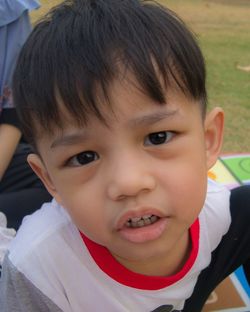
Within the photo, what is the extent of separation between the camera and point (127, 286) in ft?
2.52

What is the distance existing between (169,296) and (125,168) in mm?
323

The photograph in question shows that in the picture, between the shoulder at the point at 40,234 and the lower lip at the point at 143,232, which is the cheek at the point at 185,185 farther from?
the shoulder at the point at 40,234

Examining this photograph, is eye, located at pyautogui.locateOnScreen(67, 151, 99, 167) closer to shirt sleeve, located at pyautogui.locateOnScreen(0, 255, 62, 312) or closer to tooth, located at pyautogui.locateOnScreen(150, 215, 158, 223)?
tooth, located at pyautogui.locateOnScreen(150, 215, 158, 223)

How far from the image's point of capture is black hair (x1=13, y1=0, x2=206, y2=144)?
579 millimetres

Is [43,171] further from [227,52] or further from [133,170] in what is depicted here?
[227,52]

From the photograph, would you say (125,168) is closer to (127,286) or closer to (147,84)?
(147,84)

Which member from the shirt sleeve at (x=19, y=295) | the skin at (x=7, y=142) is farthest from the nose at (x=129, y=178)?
the skin at (x=7, y=142)

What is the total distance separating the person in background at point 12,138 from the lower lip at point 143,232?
49cm

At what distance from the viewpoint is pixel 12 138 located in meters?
1.16

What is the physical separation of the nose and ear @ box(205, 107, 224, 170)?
166 millimetres

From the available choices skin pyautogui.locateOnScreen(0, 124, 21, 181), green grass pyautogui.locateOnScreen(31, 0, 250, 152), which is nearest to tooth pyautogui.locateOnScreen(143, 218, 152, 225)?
green grass pyautogui.locateOnScreen(31, 0, 250, 152)

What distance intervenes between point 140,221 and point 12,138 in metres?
0.64

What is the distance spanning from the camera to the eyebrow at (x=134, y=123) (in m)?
0.58

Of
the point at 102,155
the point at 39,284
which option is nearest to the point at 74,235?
the point at 39,284
